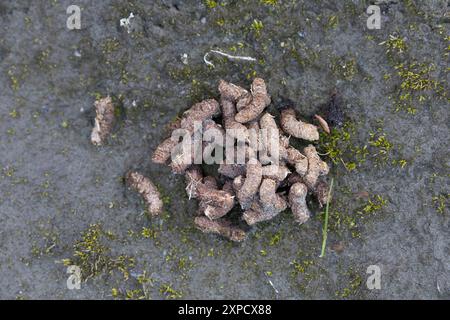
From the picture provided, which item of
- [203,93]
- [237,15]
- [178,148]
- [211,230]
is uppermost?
[237,15]

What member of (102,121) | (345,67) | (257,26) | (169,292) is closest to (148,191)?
(102,121)

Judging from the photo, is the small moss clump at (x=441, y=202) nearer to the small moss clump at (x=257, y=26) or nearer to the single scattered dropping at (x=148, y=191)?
the small moss clump at (x=257, y=26)

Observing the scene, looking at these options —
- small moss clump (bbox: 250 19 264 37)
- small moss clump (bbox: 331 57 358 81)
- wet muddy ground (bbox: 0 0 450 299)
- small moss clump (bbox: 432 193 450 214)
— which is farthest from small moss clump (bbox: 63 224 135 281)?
small moss clump (bbox: 432 193 450 214)

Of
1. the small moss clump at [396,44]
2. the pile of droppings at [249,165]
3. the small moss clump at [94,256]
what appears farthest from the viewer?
the small moss clump at [94,256]

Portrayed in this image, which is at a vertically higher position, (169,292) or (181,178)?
(181,178)

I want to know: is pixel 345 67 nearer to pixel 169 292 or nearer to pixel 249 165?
pixel 249 165

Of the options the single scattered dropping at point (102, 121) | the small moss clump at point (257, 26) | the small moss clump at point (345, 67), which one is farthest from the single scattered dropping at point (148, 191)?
the small moss clump at point (345, 67)

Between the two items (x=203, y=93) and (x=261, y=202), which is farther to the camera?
(x=203, y=93)

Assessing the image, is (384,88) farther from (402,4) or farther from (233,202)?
(233,202)

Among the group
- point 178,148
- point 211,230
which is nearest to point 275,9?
point 178,148
